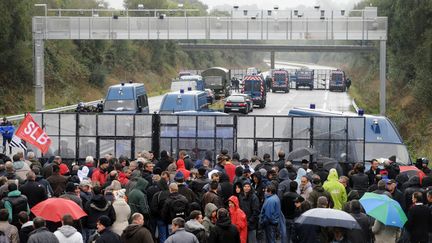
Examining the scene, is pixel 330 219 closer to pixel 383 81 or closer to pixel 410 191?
pixel 410 191

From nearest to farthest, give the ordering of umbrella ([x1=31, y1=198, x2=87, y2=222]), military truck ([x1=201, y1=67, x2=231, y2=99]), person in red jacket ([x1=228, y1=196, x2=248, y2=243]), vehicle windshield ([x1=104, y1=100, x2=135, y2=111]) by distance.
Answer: umbrella ([x1=31, y1=198, x2=87, y2=222]), person in red jacket ([x1=228, y1=196, x2=248, y2=243]), vehicle windshield ([x1=104, y1=100, x2=135, y2=111]), military truck ([x1=201, y1=67, x2=231, y2=99])

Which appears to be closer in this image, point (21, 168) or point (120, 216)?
point (120, 216)

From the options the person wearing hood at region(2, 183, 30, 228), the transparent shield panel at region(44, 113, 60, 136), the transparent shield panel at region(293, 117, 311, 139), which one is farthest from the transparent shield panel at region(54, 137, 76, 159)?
the person wearing hood at region(2, 183, 30, 228)

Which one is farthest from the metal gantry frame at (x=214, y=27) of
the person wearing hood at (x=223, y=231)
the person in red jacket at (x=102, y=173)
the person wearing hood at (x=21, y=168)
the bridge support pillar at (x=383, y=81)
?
the person wearing hood at (x=223, y=231)

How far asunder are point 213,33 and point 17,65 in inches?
568

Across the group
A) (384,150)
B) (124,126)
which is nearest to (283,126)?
(384,150)

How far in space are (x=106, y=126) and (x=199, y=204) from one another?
13.0 meters

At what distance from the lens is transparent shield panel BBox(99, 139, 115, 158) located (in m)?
30.9

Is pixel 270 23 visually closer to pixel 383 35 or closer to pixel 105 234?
pixel 383 35

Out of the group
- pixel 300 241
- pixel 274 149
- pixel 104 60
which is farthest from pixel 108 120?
pixel 104 60

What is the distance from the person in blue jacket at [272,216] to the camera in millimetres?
18344

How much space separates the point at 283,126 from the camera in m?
30.3

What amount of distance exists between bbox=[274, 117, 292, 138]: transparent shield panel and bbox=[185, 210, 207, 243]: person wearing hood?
14921 mm

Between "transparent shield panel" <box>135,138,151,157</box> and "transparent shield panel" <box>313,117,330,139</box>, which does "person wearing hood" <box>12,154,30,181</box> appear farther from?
"transparent shield panel" <box>313,117,330,139</box>
